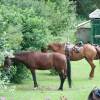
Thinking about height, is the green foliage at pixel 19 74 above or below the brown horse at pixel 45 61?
below

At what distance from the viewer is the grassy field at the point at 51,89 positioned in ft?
47.4

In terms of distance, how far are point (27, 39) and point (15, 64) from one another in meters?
1.45

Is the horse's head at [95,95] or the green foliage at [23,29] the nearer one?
the horse's head at [95,95]

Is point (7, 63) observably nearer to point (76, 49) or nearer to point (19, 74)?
point (19, 74)

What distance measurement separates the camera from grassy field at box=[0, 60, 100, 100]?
14.4 m

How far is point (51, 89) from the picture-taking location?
1659 cm

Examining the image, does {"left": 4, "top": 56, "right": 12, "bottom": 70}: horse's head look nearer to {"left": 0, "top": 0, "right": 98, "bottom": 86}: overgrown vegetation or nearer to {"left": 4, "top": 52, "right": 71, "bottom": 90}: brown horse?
{"left": 0, "top": 0, "right": 98, "bottom": 86}: overgrown vegetation

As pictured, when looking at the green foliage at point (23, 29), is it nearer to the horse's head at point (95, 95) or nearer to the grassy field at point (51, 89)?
the grassy field at point (51, 89)

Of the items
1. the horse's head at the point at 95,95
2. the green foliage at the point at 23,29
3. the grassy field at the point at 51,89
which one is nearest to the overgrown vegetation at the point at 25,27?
the green foliage at the point at 23,29

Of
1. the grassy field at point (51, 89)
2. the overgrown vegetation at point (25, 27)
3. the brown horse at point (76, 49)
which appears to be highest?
the overgrown vegetation at point (25, 27)

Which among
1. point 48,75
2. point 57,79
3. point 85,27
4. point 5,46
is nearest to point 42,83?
point 57,79

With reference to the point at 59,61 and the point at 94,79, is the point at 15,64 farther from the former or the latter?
the point at 94,79

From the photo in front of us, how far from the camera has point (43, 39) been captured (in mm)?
18500

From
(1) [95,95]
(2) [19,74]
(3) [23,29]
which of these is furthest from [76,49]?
(1) [95,95]
